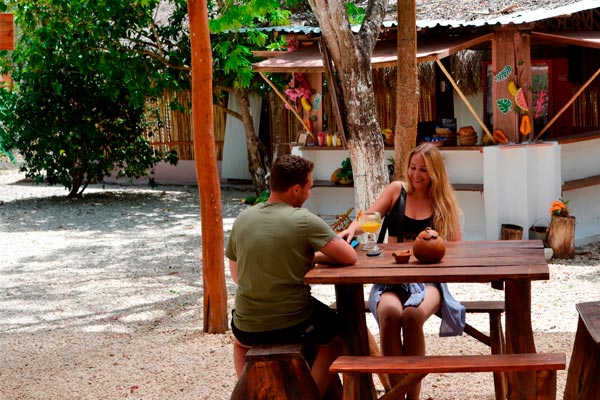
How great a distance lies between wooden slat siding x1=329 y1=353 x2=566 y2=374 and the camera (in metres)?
4.04

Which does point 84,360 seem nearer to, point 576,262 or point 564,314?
point 564,314

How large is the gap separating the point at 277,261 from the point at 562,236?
240 inches

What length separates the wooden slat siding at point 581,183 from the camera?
424 inches

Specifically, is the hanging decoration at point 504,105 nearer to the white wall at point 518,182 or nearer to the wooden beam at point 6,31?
the white wall at point 518,182

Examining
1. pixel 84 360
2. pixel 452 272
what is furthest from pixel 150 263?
pixel 452 272

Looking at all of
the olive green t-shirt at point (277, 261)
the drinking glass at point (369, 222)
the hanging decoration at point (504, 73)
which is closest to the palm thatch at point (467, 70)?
the hanging decoration at point (504, 73)

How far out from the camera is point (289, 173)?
4.49 m

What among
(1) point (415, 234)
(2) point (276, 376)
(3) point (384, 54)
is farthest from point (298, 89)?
(2) point (276, 376)

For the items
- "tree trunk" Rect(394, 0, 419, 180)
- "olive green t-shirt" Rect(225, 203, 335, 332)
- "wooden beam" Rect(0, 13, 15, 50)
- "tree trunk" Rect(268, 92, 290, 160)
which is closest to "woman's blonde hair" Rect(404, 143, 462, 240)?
"olive green t-shirt" Rect(225, 203, 335, 332)

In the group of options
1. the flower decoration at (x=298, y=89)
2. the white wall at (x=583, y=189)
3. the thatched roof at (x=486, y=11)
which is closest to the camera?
the thatched roof at (x=486, y=11)

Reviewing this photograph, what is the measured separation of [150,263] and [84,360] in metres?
3.84

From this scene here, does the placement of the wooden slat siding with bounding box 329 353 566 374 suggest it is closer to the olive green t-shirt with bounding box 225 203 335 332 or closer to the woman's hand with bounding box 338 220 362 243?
the olive green t-shirt with bounding box 225 203 335 332

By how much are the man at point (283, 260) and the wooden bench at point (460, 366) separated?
1.15ft

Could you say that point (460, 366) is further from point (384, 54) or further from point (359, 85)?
point (384, 54)
